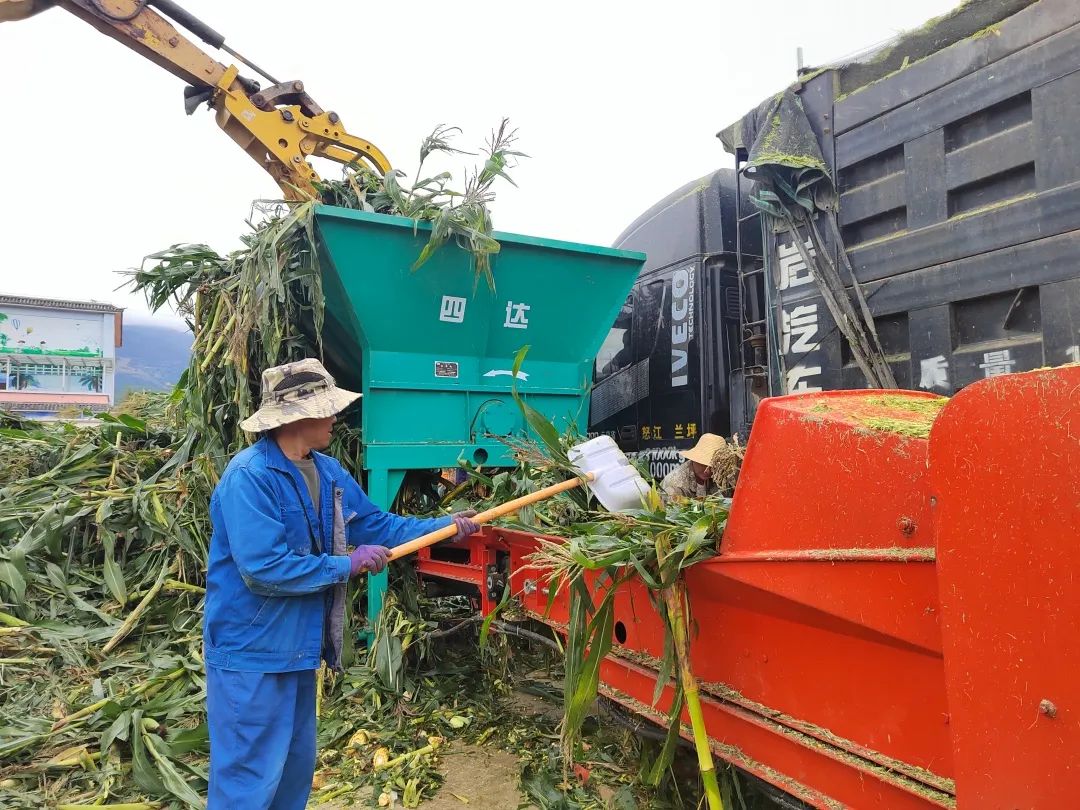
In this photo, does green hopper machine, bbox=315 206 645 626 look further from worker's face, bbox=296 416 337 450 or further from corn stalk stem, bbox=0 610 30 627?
corn stalk stem, bbox=0 610 30 627

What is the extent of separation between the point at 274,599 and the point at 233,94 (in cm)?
Answer: 447

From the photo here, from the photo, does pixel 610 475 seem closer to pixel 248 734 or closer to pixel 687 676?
pixel 687 676

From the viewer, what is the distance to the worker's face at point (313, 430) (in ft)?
7.77

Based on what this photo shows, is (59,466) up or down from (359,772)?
up

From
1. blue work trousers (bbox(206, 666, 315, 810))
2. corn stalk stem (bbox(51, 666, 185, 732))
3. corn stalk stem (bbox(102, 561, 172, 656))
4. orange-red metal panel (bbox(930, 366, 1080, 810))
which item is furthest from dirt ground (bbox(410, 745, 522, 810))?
orange-red metal panel (bbox(930, 366, 1080, 810))

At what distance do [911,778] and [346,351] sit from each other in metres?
3.67

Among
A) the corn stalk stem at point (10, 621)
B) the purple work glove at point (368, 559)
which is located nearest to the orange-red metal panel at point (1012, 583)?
the purple work glove at point (368, 559)

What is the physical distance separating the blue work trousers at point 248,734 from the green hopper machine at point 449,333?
1.55 m

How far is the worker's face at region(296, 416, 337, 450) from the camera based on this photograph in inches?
93.3

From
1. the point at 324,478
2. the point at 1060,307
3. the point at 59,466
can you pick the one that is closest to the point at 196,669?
the point at 324,478

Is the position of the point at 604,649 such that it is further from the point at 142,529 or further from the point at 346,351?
the point at 142,529

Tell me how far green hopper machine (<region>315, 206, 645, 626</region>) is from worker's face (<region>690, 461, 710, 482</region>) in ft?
2.67

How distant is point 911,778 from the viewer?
4.98 ft

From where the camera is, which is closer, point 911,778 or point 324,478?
point 911,778
